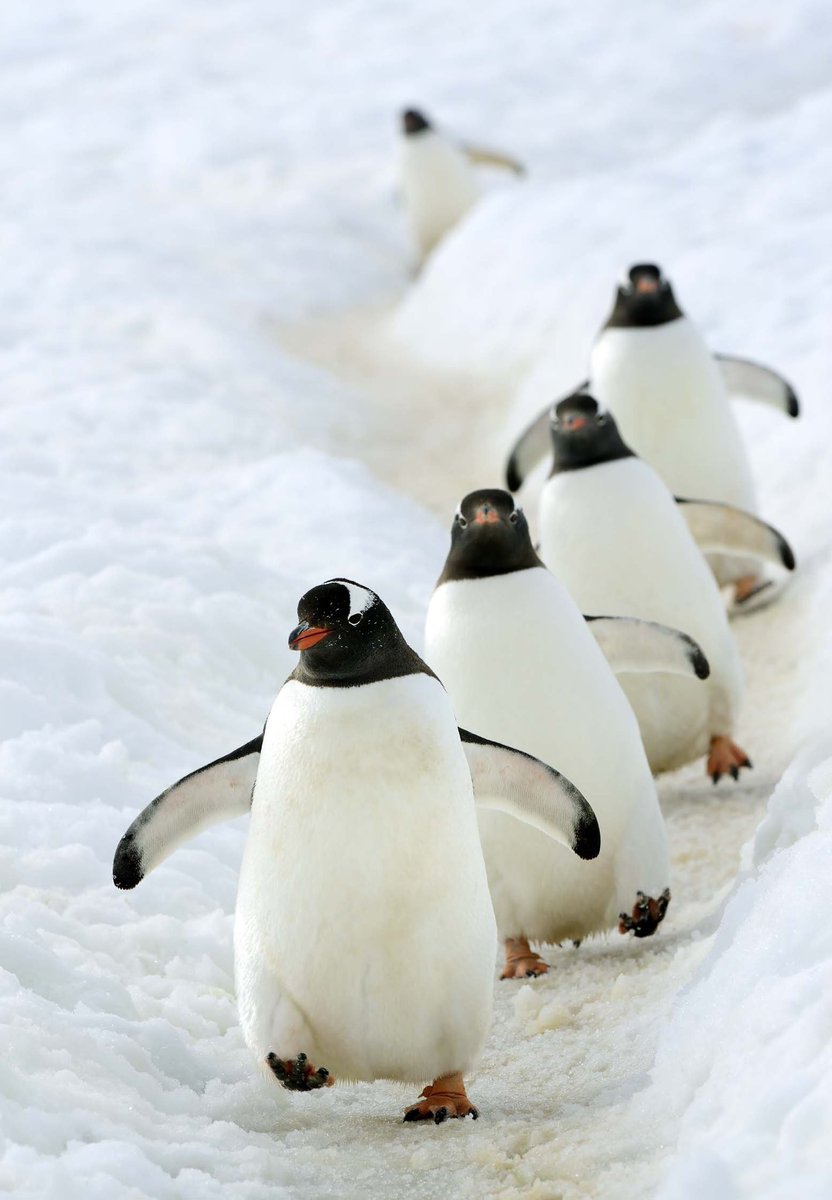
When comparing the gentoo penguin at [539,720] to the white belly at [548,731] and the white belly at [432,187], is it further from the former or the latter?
the white belly at [432,187]

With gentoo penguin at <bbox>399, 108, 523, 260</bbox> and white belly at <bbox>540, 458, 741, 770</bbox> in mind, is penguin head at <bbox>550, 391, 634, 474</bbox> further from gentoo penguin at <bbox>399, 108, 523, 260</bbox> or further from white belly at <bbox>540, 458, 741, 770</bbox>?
gentoo penguin at <bbox>399, 108, 523, 260</bbox>

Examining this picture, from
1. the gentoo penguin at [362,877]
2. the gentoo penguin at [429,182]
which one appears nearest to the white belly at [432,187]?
the gentoo penguin at [429,182]

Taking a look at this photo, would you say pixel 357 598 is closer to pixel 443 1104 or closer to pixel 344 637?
pixel 344 637

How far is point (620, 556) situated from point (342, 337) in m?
6.11

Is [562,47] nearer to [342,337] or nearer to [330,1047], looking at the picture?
[342,337]

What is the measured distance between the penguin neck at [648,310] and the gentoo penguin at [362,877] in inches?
126

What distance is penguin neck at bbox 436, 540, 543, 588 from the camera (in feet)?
11.9

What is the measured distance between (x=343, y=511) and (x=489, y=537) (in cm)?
235

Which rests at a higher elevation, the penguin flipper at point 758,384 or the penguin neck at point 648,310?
the penguin neck at point 648,310

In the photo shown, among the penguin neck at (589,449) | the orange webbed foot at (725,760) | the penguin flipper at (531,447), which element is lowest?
the penguin flipper at (531,447)

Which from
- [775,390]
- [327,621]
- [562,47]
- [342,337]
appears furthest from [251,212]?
[327,621]

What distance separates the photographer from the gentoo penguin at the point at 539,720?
11.6ft

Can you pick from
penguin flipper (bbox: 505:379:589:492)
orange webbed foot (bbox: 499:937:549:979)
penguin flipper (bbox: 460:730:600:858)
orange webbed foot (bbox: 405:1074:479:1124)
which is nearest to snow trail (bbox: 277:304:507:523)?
penguin flipper (bbox: 505:379:589:492)

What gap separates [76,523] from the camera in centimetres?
549
